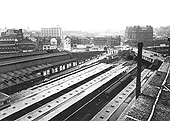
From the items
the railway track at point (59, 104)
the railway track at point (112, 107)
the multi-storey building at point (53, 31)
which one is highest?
the multi-storey building at point (53, 31)

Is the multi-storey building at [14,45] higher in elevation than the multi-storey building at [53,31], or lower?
lower

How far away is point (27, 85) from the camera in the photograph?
24531 millimetres

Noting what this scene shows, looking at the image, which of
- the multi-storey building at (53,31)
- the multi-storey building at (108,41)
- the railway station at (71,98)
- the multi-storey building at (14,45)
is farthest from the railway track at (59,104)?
the multi-storey building at (53,31)

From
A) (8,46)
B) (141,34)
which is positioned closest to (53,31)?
(141,34)

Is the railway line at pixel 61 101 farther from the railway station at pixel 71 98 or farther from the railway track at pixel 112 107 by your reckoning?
the railway track at pixel 112 107

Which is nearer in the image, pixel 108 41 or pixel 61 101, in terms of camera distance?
pixel 61 101

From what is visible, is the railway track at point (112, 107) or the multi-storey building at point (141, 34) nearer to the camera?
the railway track at point (112, 107)

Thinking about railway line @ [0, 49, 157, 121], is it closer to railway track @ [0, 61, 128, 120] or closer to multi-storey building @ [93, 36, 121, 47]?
railway track @ [0, 61, 128, 120]

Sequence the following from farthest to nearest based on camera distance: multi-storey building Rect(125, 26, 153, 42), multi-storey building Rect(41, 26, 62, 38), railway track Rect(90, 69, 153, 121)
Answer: multi-storey building Rect(41, 26, 62, 38) → multi-storey building Rect(125, 26, 153, 42) → railway track Rect(90, 69, 153, 121)

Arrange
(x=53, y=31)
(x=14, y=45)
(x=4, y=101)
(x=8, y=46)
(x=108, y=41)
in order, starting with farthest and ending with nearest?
(x=53, y=31) < (x=108, y=41) < (x=14, y=45) < (x=8, y=46) < (x=4, y=101)

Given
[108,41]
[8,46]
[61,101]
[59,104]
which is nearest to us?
[59,104]

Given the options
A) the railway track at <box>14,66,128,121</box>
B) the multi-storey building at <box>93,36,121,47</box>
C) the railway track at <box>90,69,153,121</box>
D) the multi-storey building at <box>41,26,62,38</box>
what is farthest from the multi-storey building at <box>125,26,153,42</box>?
the railway track at <box>14,66,128,121</box>

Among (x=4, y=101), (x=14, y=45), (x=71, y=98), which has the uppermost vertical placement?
(x=14, y=45)

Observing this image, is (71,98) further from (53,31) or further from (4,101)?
(53,31)
